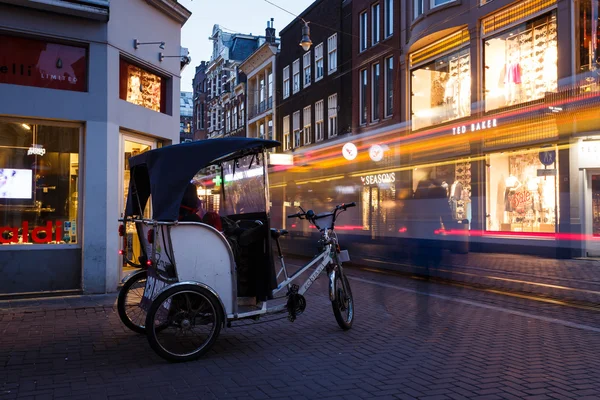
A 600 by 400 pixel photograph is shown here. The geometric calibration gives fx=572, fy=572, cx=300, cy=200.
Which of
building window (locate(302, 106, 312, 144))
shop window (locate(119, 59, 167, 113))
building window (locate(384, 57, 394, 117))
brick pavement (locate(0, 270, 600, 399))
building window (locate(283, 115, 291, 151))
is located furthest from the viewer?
building window (locate(283, 115, 291, 151))

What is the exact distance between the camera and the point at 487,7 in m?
18.4

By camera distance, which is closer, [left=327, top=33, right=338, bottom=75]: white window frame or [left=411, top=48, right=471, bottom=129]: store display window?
[left=411, top=48, right=471, bottom=129]: store display window

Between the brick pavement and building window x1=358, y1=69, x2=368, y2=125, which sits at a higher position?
building window x1=358, y1=69, x2=368, y2=125

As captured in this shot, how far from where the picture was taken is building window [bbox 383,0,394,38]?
24345mm

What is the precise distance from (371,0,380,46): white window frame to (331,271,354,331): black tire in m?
20.6

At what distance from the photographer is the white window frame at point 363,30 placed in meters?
26.6

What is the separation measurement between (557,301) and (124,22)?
837 cm

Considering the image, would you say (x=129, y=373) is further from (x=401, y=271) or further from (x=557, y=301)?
(x=401, y=271)

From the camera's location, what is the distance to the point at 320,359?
17.4ft

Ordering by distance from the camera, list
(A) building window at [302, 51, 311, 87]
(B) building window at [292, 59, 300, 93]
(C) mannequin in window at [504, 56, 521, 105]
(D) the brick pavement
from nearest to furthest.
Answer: (D) the brick pavement → (C) mannequin in window at [504, 56, 521, 105] → (A) building window at [302, 51, 311, 87] → (B) building window at [292, 59, 300, 93]

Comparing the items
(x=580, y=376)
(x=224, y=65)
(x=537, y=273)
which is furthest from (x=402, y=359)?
(x=224, y=65)

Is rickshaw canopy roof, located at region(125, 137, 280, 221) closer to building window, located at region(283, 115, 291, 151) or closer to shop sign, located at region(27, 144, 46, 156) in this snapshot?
shop sign, located at region(27, 144, 46, 156)

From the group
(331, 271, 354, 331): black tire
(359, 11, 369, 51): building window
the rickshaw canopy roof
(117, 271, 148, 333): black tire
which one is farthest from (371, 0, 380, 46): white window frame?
(117, 271, 148, 333): black tire

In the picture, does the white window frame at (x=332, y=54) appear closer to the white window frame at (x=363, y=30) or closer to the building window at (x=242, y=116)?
the white window frame at (x=363, y=30)
